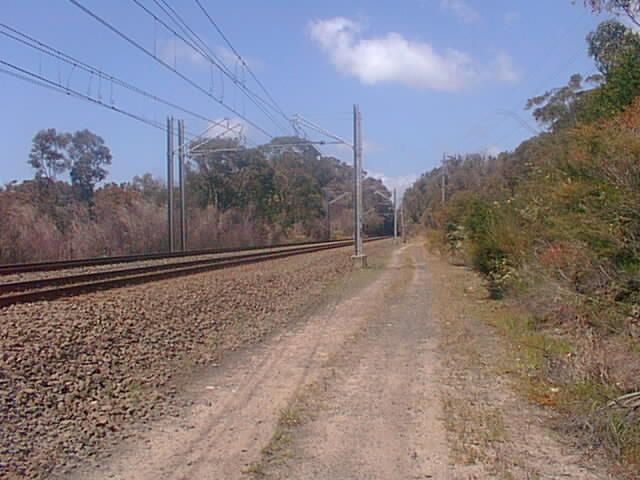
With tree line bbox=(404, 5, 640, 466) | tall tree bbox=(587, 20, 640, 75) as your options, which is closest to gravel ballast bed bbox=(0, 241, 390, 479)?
tree line bbox=(404, 5, 640, 466)

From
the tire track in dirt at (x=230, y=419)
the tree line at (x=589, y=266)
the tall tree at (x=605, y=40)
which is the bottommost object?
the tire track in dirt at (x=230, y=419)

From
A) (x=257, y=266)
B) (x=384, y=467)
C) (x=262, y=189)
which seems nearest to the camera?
(x=384, y=467)

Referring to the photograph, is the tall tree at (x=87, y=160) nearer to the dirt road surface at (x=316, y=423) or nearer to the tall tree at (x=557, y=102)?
the tall tree at (x=557, y=102)

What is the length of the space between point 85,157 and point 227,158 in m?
13.1

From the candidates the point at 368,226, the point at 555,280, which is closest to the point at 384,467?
the point at 555,280

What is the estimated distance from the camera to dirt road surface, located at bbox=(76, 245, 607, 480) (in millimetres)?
5398

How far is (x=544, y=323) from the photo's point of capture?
A: 12.2 meters

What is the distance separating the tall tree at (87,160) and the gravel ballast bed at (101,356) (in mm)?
49884

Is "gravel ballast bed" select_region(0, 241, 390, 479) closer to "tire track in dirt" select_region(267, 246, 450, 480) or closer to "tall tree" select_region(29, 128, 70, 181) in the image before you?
"tire track in dirt" select_region(267, 246, 450, 480)

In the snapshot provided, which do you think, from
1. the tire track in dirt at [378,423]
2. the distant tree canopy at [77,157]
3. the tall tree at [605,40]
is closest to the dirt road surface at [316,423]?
the tire track in dirt at [378,423]

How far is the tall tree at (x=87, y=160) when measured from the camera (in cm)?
6450

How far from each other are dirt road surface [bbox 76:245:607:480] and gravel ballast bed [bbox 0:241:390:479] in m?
0.44

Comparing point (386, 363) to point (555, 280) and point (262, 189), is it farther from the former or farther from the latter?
point (262, 189)

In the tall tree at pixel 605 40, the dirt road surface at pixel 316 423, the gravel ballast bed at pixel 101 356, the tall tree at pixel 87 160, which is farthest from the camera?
the tall tree at pixel 87 160
